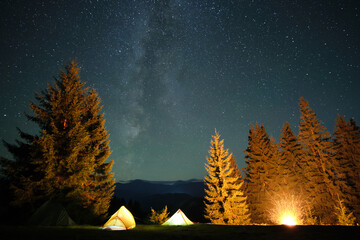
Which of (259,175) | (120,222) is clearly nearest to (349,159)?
(259,175)

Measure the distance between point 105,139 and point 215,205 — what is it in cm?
1336

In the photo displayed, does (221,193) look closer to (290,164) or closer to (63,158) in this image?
(290,164)

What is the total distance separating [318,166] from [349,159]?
4001mm

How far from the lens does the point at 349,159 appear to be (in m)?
23.0

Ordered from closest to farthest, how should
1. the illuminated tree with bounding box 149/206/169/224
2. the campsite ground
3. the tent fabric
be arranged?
1. the campsite ground
2. the tent fabric
3. the illuminated tree with bounding box 149/206/169/224

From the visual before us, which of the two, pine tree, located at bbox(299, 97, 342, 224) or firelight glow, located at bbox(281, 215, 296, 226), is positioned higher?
pine tree, located at bbox(299, 97, 342, 224)

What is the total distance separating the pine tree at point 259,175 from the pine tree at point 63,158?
19736 millimetres

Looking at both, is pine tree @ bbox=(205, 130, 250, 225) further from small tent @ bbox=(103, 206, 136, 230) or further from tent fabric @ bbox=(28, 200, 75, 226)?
tent fabric @ bbox=(28, 200, 75, 226)

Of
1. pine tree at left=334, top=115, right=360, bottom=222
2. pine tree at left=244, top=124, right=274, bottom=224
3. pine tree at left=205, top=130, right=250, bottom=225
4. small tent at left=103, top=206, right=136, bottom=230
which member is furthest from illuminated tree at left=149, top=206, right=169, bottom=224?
pine tree at left=334, top=115, right=360, bottom=222

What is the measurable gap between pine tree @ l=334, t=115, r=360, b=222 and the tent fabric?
27.3 m

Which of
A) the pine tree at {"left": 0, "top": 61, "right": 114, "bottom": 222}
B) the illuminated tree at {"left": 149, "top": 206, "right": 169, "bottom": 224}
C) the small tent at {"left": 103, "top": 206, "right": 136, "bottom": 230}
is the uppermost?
the pine tree at {"left": 0, "top": 61, "right": 114, "bottom": 222}

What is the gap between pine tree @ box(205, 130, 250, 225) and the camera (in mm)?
19594

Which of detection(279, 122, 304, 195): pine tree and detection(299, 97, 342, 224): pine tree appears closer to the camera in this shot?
detection(299, 97, 342, 224): pine tree

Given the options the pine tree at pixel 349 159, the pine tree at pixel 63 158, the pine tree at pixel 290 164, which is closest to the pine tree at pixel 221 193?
the pine tree at pixel 290 164
